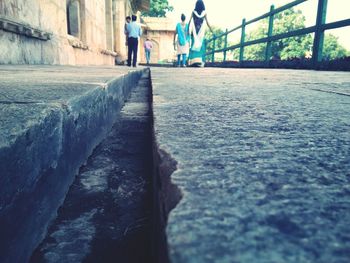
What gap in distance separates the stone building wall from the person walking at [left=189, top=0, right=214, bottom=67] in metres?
2.44

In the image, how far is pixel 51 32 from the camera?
15.3 ft

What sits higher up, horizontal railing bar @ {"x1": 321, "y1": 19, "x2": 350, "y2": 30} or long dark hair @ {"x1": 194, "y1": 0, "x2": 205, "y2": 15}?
long dark hair @ {"x1": 194, "y1": 0, "x2": 205, "y2": 15}

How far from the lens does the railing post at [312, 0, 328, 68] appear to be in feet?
16.4

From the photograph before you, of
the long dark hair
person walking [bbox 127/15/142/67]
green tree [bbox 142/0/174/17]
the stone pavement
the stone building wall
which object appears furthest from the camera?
green tree [bbox 142/0/174/17]

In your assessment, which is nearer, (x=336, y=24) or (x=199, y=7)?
(x=336, y=24)

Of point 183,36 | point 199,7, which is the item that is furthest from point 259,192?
point 183,36

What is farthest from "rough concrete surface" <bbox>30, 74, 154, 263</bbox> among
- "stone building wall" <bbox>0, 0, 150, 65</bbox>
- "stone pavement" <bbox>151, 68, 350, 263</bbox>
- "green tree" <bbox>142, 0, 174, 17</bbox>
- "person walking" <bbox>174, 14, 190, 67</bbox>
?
"green tree" <bbox>142, 0, 174, 17</bbox>

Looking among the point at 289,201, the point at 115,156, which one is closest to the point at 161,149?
the point at 289,201

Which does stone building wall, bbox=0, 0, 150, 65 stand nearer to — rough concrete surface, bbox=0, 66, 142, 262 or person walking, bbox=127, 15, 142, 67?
person walking, bbox=127, 15, 142, 67

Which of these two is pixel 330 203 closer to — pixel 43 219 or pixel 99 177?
pixel 43 219

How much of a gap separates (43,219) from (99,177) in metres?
0.27

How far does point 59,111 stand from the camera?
77cm

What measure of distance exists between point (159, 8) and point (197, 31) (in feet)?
71.8

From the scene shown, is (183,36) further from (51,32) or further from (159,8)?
(159,8)
